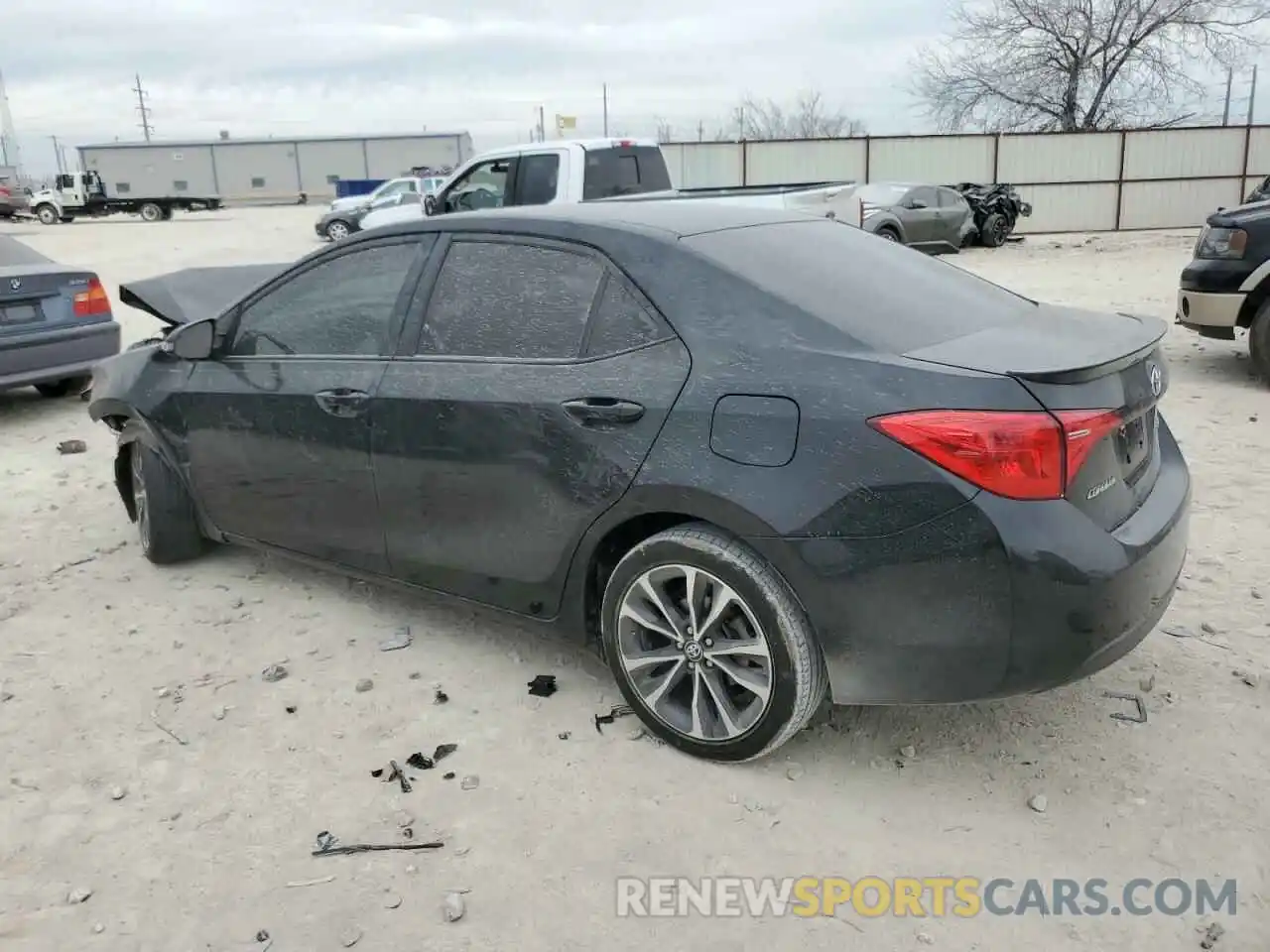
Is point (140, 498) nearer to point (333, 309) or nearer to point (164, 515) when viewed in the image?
point (164, 515)

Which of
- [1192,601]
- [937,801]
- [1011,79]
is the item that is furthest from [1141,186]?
[937,801]

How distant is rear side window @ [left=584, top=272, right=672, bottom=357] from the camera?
10.2 ft

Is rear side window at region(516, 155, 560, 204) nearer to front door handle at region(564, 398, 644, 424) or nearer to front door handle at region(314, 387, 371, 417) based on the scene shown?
front door handle at region(314, 387, 371, 417)

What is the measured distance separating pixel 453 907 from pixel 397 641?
1.59m

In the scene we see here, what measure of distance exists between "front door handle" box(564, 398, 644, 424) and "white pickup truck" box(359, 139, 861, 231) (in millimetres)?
8256

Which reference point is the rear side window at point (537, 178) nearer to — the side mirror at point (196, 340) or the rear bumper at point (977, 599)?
the side mirror at point (196, 340)

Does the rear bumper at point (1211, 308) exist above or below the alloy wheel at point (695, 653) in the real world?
above

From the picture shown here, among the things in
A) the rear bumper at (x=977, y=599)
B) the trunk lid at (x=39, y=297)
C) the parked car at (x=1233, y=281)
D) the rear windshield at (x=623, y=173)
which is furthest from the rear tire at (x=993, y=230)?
the rear bumper at (x=977, y=599)

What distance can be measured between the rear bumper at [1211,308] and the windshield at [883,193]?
12099 millimetres

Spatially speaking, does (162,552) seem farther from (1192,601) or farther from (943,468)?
(1192,601)

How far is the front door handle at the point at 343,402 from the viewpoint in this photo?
3.74 m

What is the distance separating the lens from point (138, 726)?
351cm

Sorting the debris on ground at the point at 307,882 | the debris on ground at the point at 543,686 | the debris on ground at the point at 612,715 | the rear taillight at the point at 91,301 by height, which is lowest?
the debris on ground at the point at 307,882

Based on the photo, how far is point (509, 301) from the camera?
3473 mm
